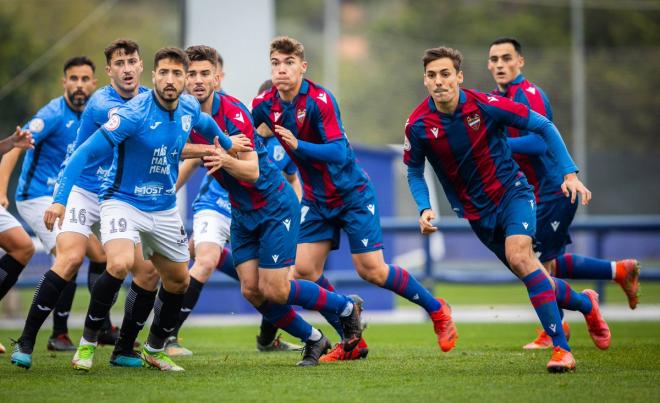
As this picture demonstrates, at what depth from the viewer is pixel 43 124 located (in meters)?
8.39

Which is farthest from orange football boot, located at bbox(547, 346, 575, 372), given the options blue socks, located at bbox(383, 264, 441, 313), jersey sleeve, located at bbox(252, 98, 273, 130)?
jersey sleeve, located at bbox(252, 98, 273, 130)

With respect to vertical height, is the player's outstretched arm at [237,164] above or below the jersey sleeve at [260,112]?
below

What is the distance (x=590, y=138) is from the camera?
82.6 feet

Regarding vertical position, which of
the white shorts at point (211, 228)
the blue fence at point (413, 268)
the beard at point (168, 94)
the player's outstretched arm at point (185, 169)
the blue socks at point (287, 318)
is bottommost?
the blue fence at point (413, 268)

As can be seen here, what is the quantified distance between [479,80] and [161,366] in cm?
1839

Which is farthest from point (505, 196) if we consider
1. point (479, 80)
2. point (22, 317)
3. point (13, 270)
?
point (479, 80)

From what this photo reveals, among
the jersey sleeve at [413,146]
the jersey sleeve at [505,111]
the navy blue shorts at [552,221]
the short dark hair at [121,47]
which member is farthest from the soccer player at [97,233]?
the navy blue shorts at [552,221]

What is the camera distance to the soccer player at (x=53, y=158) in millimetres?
8445

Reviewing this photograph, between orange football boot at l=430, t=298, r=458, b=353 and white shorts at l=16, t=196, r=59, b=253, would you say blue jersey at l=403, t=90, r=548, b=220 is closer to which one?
orange football boot at l=430, t=298, r=458, b=353

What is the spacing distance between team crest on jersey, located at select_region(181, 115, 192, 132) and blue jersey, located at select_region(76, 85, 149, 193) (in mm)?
673

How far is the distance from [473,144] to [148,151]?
2.24 meters

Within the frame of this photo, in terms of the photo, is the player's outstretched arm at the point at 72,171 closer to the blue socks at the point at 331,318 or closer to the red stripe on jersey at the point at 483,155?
the blue socks at the point at 331,318

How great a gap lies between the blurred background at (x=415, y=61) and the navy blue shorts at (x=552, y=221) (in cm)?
528

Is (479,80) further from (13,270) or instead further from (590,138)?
(13,270)
